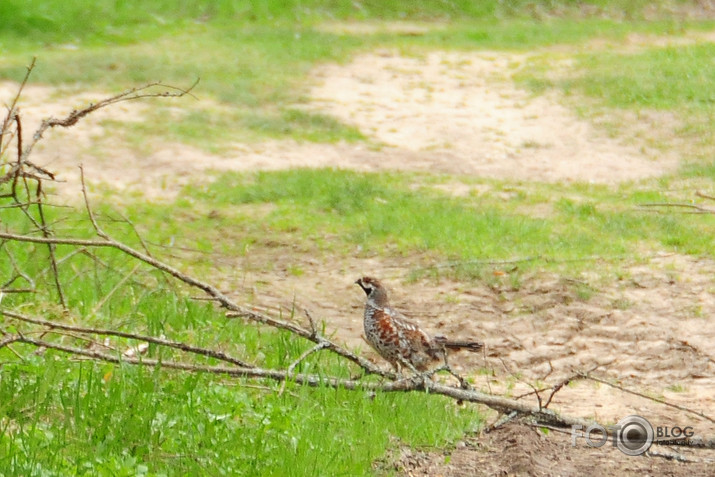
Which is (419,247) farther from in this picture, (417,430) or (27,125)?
(27,125)

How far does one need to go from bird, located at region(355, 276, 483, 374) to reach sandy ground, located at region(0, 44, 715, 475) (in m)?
0.45

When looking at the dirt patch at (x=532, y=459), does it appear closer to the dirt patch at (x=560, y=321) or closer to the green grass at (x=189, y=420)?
the green grass at (x=189, y=420)

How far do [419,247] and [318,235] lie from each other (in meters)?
1.12

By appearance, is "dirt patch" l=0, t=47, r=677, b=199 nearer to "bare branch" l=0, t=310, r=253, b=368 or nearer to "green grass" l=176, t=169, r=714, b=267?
"green grass" l=176, t=169, r=714, b=267

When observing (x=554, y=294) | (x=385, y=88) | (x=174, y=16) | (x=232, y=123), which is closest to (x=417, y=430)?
(x=554, y=294)

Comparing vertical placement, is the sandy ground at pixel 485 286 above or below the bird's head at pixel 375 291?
below

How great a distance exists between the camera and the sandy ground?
25.8ft

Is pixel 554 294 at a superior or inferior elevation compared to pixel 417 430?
inferior

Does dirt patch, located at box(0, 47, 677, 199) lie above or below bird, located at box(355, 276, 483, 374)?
below

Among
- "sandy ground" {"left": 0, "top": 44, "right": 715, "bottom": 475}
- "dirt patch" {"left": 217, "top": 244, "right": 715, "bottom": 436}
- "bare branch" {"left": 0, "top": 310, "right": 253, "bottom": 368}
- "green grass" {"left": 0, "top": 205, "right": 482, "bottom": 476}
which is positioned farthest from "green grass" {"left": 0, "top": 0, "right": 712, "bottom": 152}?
"bare branch" {"left": 0, "top": 310, "right": 253, "bottom": 368}

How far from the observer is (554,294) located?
367 inches

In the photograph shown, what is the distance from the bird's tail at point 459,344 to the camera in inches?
286

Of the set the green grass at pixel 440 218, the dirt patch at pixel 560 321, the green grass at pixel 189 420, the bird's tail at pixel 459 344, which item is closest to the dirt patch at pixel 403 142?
the green grass at pixel 440 218

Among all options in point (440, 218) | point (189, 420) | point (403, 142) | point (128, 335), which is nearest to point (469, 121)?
point (403, 142)
